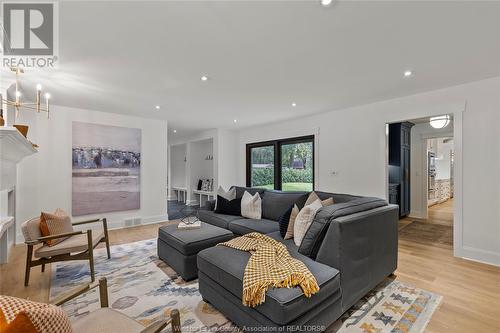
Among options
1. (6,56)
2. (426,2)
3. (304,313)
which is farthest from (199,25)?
(304,313)

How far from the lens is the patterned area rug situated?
1823 mm

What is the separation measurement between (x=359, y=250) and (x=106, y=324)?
6.23 ft

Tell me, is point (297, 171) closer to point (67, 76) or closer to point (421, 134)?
point (421, 134)

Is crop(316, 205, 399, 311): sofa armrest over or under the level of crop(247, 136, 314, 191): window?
under

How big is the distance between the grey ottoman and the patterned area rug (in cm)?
12

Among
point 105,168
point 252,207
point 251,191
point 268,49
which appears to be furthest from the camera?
point 105,168

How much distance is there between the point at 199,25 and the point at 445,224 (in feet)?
20.1

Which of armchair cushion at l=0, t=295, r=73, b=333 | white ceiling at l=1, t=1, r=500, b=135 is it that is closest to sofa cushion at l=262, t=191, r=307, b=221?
white ceiling at l=1, t=1, r=500, b=135

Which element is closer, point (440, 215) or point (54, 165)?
point (54, 165)

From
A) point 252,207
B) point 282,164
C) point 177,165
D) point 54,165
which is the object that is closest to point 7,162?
point 54,165

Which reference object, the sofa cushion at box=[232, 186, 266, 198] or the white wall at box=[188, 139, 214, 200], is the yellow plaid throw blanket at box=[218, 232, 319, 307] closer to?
the sofa cushion at box=[232, 186, 266, 198]

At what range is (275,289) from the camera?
4.93 feet

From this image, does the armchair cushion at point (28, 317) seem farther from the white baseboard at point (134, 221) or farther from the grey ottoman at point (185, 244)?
the white baseboard at point (134, 221)

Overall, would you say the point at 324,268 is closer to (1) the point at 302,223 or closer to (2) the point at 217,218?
(1) the point at 302,223
